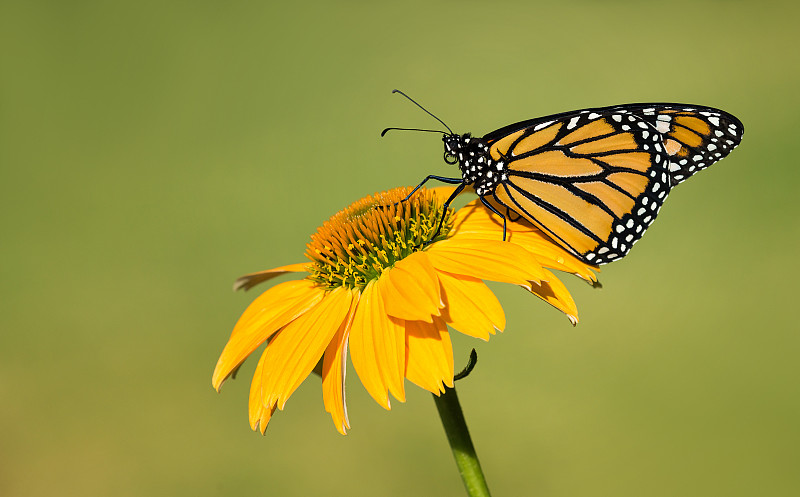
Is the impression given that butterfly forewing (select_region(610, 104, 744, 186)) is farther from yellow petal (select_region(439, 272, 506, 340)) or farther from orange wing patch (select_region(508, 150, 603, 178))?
yellow petal (select_region(439, 272, 506, 340))

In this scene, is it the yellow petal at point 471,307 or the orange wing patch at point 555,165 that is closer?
the yellow petal at point 471,307

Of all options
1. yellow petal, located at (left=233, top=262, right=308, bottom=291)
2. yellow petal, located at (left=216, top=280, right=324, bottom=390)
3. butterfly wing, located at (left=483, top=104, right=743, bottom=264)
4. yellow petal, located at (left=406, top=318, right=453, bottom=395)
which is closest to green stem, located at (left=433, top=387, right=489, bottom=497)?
yellow petal, located at (left=406, top=318, right=453, bottom=395)

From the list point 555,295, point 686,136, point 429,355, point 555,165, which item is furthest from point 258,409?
point 686,136

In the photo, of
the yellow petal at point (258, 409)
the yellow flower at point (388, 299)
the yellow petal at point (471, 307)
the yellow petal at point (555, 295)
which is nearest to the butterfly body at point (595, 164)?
the yellow flower at point (388, 299)

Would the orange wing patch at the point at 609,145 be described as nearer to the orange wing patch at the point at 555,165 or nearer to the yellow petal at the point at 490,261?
the orange wing patch at the point at 555,165

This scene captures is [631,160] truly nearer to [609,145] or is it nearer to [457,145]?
[609,145]

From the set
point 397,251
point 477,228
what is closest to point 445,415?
point 397,251

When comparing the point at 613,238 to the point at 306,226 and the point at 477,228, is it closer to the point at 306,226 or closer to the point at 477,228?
the point at 477,228

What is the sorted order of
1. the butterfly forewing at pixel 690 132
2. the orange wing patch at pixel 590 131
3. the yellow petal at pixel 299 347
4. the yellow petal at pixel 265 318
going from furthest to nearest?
the orange wing patch at pixel 590 131 < the butterfly forewing at pixel 690 132 < the yellow petal at pixel 265 318 < the yellow petal at pixel 299 347
